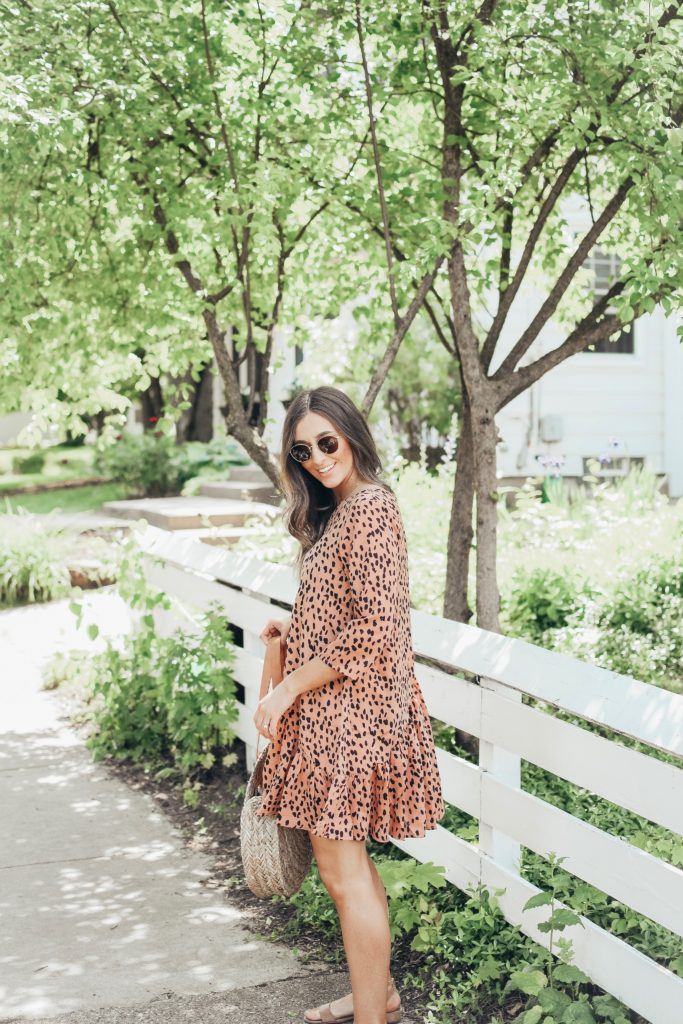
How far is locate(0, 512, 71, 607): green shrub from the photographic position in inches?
426

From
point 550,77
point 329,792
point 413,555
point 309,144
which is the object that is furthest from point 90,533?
point 329,792

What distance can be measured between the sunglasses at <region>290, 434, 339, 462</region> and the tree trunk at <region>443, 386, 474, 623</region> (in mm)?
2464

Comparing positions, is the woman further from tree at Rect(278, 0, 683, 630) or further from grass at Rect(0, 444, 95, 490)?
grass at Rect(0, 444, 95, 490)

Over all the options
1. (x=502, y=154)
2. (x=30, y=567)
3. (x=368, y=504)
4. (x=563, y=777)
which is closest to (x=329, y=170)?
(x=502, y=154)

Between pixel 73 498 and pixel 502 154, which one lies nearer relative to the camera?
pixel 502 154

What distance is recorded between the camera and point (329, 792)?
304cm

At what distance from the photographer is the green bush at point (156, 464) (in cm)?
1617

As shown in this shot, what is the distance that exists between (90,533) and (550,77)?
31.7ft

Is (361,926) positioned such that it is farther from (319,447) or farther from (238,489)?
(238,489)

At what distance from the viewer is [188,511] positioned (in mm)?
12930

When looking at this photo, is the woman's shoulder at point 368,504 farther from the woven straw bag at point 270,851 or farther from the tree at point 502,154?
the tree at point 502,154

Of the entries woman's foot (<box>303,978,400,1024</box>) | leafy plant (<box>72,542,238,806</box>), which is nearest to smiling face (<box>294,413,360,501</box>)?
woman's foot (<box>303,978,400,1024</box>)

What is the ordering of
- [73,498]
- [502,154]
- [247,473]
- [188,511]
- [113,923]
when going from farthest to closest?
Result: [73,498] < [247,473] < [188,511] < [502,154] < [113,923]

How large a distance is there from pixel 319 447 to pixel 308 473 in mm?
159
